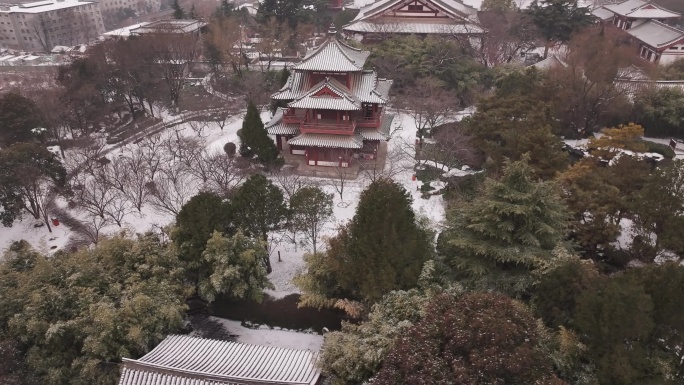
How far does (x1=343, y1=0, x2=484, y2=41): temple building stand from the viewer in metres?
38.8

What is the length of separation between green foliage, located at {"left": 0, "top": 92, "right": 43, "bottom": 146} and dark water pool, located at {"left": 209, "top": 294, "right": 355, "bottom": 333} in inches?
722

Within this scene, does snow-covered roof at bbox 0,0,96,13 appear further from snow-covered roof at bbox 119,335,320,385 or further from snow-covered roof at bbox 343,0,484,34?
snow-covered roof at bbox 119,335,320,385

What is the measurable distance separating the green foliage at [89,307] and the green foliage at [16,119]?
14.3 m

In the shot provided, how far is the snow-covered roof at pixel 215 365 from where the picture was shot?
11.0 meters

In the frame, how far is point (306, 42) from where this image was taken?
45.1 metres

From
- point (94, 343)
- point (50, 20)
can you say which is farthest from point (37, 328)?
point (50, 20)

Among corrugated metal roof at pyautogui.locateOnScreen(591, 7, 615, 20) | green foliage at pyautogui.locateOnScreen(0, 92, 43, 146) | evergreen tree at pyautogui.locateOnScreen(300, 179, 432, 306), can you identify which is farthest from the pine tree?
corrugated metal roof at pyautogui.locateOnScreen(591, 7, 615, 20)

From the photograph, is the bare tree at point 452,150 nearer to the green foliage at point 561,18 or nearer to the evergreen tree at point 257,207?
the evergreen tree at point 257,207

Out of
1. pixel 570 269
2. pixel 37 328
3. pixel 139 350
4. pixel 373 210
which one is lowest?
pixel 139 350

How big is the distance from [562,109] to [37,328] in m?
28.5

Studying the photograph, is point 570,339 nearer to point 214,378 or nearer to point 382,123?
point 214,378

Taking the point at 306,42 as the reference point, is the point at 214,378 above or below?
below

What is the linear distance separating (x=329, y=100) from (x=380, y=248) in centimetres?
1202

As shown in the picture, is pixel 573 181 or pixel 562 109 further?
pixel 562 109
